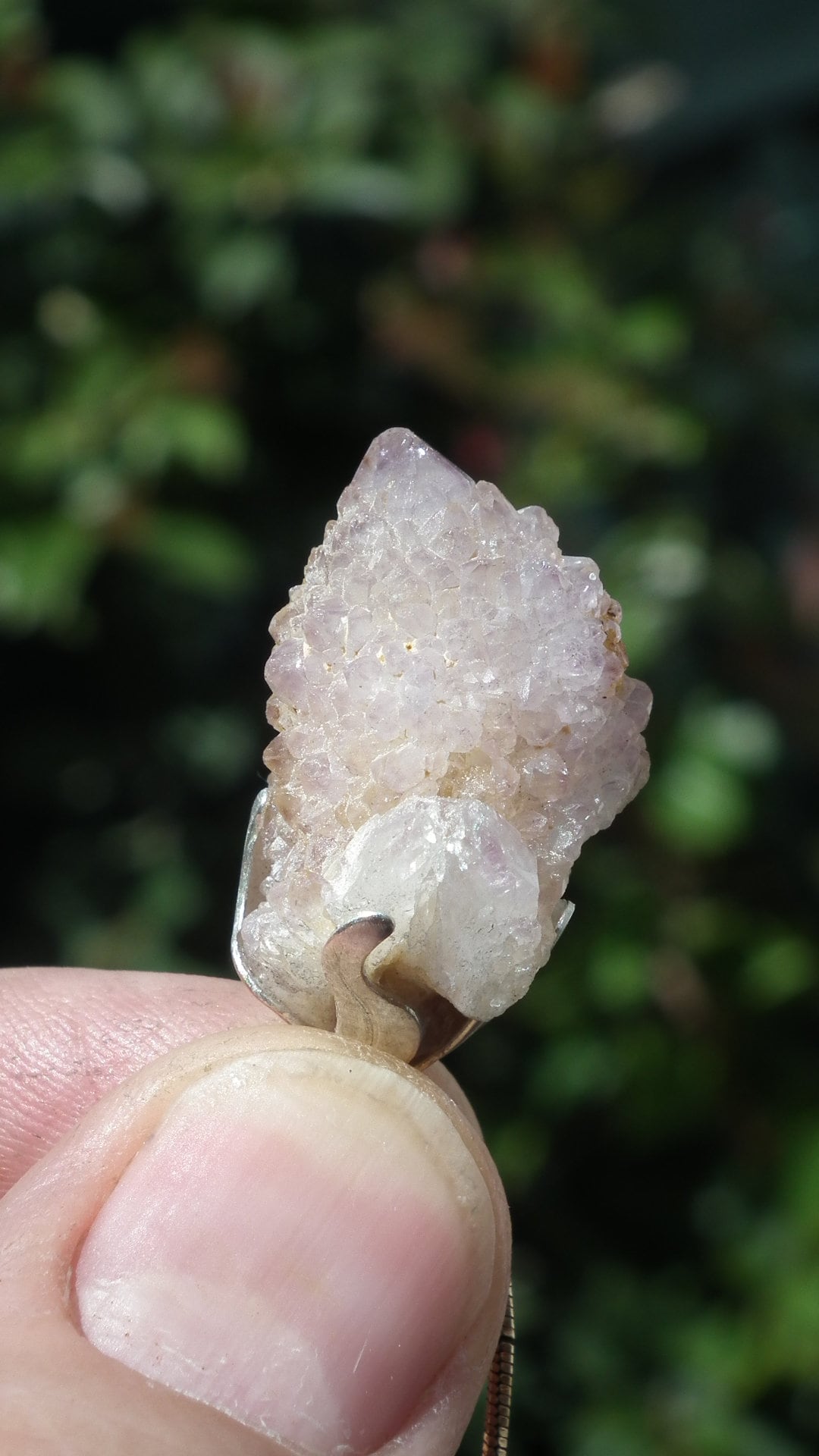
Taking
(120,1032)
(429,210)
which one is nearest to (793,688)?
(429,210)

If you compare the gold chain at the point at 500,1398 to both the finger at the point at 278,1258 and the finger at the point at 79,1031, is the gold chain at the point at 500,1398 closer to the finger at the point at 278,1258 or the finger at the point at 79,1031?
the finger at the point at 278,1258

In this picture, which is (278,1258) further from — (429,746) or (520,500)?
(520,500)

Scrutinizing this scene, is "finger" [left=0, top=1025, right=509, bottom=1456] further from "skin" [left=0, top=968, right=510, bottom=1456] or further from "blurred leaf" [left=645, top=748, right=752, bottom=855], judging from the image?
"blurred leaf" [left=645, top=748, right=752, bottom=855]

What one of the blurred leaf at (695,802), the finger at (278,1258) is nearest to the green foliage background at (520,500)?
the blurred leaf at (695,802)

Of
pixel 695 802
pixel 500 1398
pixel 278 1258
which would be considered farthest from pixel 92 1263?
pixel 695 802

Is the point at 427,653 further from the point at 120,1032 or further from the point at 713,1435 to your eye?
the point at 713,1435
